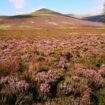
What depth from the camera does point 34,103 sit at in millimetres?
7000

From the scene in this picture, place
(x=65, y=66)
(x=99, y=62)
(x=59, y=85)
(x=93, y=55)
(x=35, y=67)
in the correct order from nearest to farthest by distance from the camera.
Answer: (x=59, y=85) < (x=35, y=67) < (x=65, y=66) < (x=99, y=62) < (x=93, y=55)

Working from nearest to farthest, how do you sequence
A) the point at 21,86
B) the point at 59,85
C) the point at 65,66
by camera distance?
the point at 21,86 < the point at 59,85 < the point at 65,66

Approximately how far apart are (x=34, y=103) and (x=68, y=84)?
1543 millimetres

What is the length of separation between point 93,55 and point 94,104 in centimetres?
756

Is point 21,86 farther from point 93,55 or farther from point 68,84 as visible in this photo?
point 93,55

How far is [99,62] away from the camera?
12.9m

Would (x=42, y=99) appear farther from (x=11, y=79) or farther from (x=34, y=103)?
(x=11, y=79)

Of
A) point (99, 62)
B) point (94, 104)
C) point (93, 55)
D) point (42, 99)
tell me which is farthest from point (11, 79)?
point (93, 55)

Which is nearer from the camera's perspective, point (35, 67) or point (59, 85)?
point (59, 85)

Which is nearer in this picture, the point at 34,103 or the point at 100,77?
the point at 34,103

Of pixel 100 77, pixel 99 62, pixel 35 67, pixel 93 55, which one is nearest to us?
pixel 100 77

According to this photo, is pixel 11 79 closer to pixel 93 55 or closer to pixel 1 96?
pixel 1 96

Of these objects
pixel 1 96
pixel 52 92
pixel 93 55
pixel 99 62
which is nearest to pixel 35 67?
pixel 52 92

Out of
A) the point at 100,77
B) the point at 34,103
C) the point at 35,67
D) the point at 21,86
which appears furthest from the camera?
the point at 35,67
